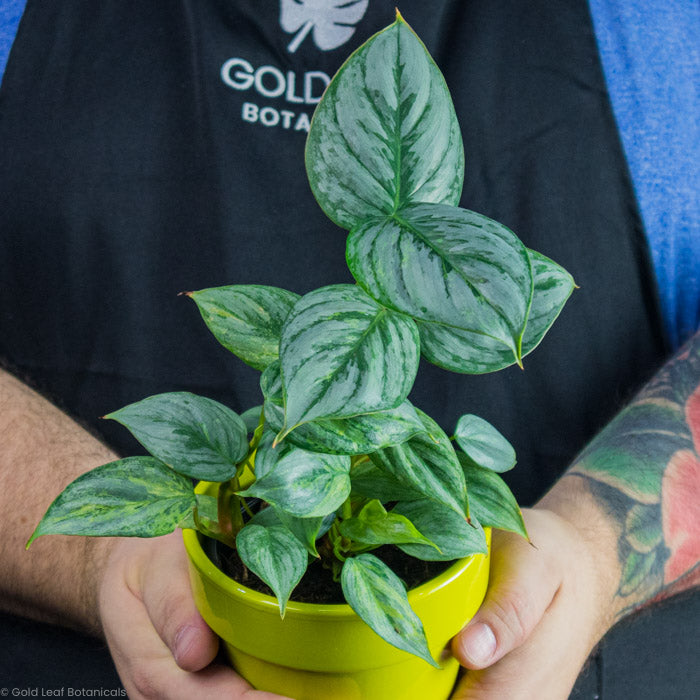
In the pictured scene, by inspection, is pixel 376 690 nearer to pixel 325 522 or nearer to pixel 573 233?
pixel 325 522

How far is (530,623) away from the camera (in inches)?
16.6

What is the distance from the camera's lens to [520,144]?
2.75 feet

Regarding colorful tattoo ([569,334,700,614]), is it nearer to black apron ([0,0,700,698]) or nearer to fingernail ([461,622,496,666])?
black apron ([0,0,700,698])

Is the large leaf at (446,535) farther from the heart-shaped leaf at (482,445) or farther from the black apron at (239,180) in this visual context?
the black apron at (239,180)

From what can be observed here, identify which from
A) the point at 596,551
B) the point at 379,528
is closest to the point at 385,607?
the point at 379,528

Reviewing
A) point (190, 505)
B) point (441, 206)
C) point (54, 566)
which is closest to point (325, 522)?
point (190, 505)

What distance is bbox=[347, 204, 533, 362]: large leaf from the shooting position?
0.21 m

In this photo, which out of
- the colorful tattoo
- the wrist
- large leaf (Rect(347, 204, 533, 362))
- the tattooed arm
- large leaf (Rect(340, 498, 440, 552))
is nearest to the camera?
large leaf (Rect(347, 204, 533, 362))

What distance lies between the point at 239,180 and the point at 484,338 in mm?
623

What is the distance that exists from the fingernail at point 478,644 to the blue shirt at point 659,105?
0.62 metres

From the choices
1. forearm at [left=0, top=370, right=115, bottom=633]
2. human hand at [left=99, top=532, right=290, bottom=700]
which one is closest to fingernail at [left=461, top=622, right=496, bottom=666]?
human hand at [left=99, top=532, right=290, bottom=700]

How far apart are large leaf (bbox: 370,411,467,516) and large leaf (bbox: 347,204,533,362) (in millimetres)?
94

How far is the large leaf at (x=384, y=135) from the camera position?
0.92 ft

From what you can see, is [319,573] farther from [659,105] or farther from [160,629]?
[659,105]
